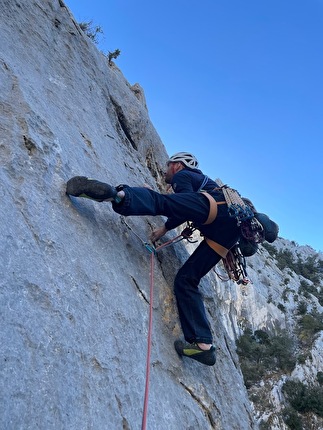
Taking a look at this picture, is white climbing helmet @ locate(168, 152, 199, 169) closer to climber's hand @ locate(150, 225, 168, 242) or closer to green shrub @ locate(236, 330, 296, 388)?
climber's hand @ locate(150, 225, 168, 242)

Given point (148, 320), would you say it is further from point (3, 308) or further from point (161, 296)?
point (3, 308)

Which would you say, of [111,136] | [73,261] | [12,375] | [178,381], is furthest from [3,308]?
[111,136]

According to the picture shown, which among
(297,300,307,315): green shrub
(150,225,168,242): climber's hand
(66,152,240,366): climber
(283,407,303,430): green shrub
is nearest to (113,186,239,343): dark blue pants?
(66,152,240,366): climber

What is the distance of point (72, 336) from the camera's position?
2.37 m

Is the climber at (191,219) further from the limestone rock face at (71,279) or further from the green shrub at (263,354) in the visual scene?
the green shrub at (263,354)

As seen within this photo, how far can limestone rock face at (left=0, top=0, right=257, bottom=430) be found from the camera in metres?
Answer: 2.07

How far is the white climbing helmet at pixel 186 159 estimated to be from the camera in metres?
4.90

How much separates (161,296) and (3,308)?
223cm

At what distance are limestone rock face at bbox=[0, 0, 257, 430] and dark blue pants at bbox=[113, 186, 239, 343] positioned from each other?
0.54ft

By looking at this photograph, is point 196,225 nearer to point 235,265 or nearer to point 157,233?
point 157,233

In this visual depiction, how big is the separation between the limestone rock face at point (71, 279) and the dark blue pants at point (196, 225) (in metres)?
0.16

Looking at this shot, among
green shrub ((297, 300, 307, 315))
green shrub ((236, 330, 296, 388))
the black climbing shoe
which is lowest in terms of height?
green shrub ((236, 330, 296, 388))

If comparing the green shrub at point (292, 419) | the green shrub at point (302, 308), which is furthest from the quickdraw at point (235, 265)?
the green shrub at point (302, 308)

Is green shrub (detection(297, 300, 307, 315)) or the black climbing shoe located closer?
the black climbing shoe
